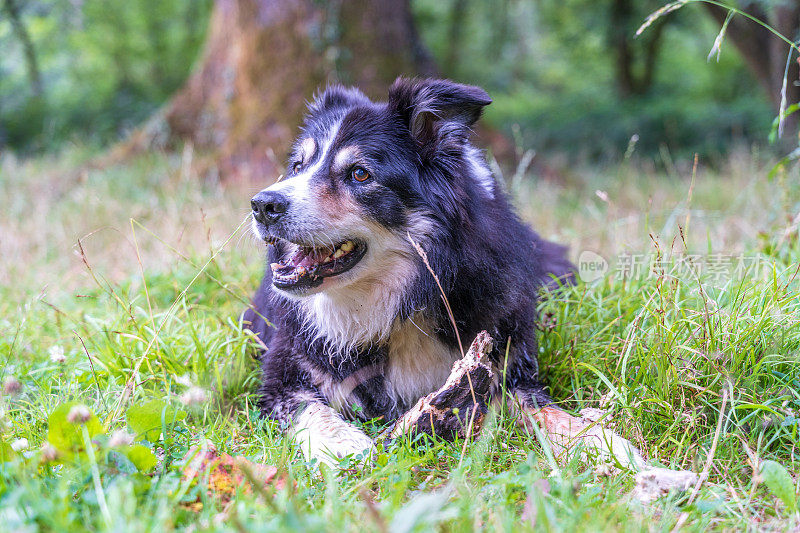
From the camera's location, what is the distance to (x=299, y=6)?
7387 millimetres

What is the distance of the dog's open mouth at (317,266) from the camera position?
9.27 ft

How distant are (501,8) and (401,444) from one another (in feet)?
51.6

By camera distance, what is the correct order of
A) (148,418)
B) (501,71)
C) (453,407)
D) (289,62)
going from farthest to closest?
(501,71) < (289,62) < (453,407) < (148,418)

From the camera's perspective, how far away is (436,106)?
9.37ft

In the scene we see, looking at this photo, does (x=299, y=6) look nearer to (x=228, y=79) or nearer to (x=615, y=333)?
(x=228, y=79)

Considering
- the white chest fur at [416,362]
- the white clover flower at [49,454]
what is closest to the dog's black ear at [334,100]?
the white chest fur at [416,362]

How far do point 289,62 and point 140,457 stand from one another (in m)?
6.33

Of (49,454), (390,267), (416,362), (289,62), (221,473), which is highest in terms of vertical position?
(289,62)

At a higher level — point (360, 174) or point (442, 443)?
point (360, 174)

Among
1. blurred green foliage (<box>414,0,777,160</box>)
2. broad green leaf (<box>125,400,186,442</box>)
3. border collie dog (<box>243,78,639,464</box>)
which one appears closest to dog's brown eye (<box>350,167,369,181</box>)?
border collie dog (<box>243,78,639,464</box>)

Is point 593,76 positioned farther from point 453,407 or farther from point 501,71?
point 453,407

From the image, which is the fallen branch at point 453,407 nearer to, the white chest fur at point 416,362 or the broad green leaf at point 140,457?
the white chest fur at point 416,362

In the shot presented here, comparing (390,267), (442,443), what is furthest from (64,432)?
(390,267)

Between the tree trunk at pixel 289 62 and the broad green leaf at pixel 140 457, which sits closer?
the broad green leaf at pixel 140 457
